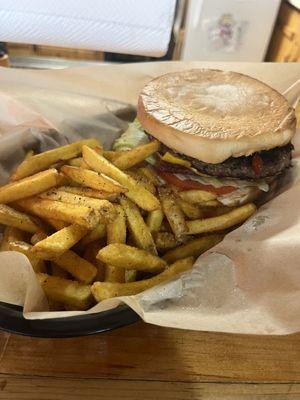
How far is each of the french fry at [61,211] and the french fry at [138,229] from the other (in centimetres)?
16

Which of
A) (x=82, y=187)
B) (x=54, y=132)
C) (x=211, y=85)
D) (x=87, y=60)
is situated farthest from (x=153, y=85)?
(x=87, y=60)

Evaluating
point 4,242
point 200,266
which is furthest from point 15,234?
point 200,266

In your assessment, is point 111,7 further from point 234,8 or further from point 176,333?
point 176,333

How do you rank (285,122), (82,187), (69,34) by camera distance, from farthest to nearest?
(69,34) < (285,122) < (82,187)

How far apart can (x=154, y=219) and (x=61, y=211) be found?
0.30 meters

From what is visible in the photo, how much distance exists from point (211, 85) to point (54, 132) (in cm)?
70

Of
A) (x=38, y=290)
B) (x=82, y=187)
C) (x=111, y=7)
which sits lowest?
(x=38, y=290)

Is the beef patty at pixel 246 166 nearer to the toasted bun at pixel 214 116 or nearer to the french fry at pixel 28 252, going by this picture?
the toasted bun at pixel 214 116

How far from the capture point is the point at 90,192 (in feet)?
4.37

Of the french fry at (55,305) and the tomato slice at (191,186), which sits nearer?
the french fry at (55,305)

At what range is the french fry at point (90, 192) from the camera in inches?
51.0

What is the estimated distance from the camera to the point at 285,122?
1.58m

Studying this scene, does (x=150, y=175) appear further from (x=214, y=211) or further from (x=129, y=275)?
(x=129, y=275)

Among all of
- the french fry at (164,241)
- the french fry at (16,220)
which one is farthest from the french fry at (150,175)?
the french fry at (16,220)
